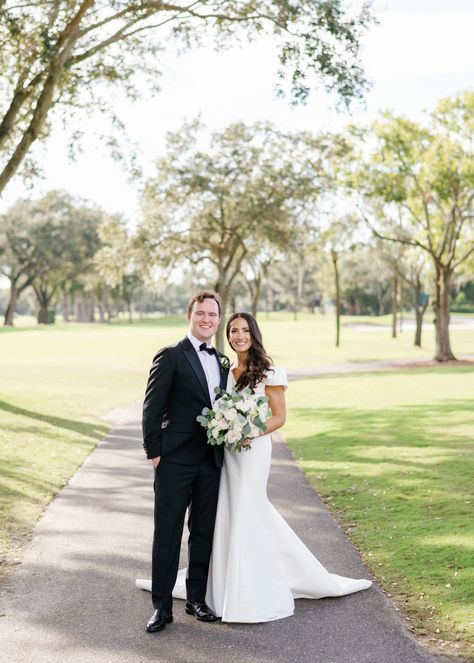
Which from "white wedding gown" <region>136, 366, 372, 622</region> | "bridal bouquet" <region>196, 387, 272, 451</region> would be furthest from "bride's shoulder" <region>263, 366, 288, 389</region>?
"bridal bouquet" <region>196, 387, 272, 451</region>

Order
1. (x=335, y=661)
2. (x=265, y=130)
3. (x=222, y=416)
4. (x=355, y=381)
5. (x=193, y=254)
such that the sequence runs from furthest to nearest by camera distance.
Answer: (x=193, y=254) < (x=265, y=130) < (x=355, y=381) < (x=222, y=416) < (x=335, y=661)

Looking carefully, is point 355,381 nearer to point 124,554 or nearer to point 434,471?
point 434,471

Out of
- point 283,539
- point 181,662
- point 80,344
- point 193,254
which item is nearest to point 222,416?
point 283,539

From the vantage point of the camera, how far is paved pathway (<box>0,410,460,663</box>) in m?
4.71

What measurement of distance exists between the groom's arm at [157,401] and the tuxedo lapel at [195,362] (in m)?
0.13

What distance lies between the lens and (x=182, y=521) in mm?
5527

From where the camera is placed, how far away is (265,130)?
110 feet

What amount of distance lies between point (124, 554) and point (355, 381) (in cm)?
2061

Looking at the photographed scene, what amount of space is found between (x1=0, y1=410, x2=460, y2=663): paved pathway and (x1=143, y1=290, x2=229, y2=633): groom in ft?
0.99

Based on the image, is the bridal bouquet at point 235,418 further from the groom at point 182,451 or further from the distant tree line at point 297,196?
the distant tree line at point 297,196

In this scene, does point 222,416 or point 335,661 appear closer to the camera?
point 335,661

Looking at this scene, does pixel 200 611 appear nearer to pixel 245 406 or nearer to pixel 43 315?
pixel 245 406

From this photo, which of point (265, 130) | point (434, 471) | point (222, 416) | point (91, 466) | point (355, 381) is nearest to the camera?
point (222, 416)

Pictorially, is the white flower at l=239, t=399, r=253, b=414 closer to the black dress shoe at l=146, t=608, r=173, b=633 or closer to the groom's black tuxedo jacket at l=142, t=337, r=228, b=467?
the groom's black tuxedo jacket at l=142, t=337, r=228, b=467
